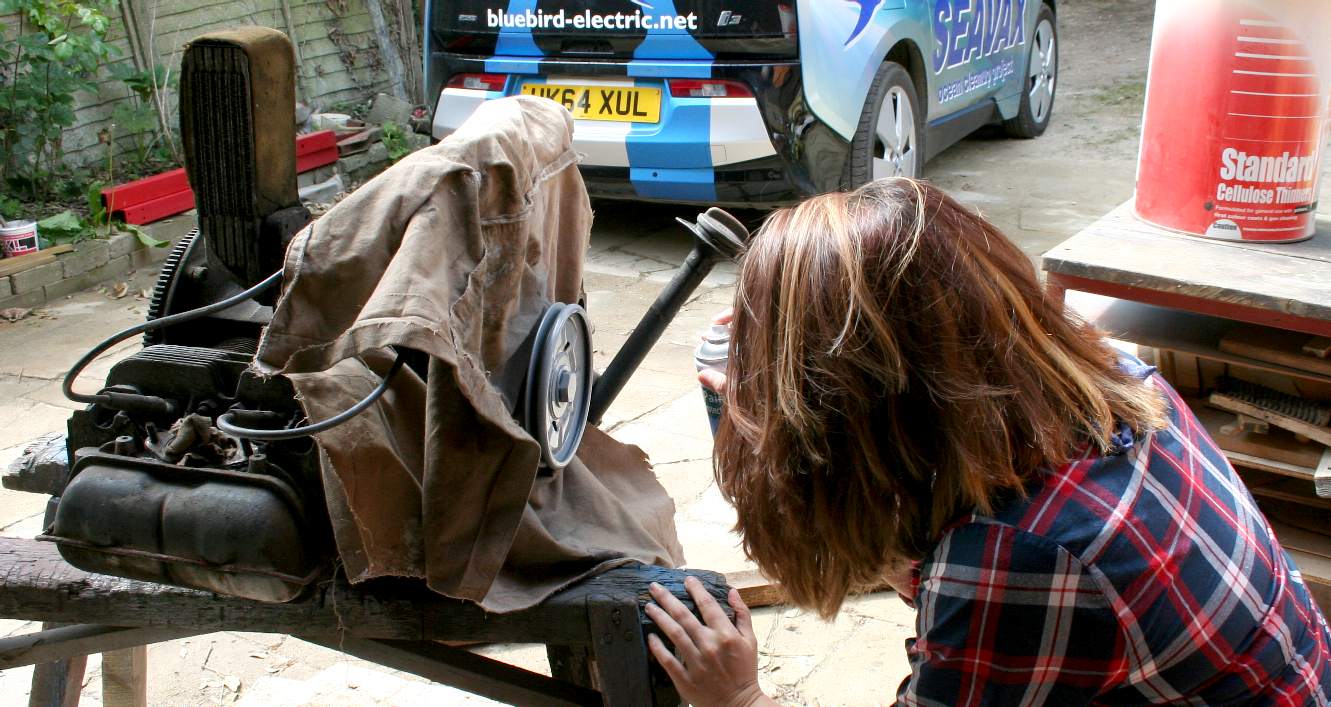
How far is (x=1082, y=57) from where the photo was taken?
888 centimetres

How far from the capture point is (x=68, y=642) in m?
1.65

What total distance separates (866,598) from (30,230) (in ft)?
13.3

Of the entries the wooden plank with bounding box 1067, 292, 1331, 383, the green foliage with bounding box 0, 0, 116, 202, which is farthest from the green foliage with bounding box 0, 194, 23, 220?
the wooden plank with bounding box 1067, 292, 1331, 383

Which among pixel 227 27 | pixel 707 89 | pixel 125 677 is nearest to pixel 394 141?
pixel 227 27

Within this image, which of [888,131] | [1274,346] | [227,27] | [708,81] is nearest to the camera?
[1274,346]

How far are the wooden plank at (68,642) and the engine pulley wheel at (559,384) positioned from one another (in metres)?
0.64

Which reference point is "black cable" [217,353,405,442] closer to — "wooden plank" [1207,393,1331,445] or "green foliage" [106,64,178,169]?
"wooden plank" [1207,393,1331,445]

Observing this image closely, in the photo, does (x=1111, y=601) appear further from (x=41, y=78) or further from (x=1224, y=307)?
(x=41, y=78)

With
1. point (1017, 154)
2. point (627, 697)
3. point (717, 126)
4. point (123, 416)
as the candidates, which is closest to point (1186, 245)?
point (627, 697)

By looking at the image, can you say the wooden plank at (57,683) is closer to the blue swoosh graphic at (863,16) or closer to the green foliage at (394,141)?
the blue swoosh graphic at (863,16)

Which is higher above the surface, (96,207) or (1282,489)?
(1282,489)

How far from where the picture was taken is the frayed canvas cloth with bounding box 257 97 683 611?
3.53 feet

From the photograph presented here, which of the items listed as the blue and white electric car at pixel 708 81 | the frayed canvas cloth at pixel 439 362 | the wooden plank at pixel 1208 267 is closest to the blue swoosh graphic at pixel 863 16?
the blue and white electric car at pixel 708 81

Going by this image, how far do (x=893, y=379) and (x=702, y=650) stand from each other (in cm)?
40
